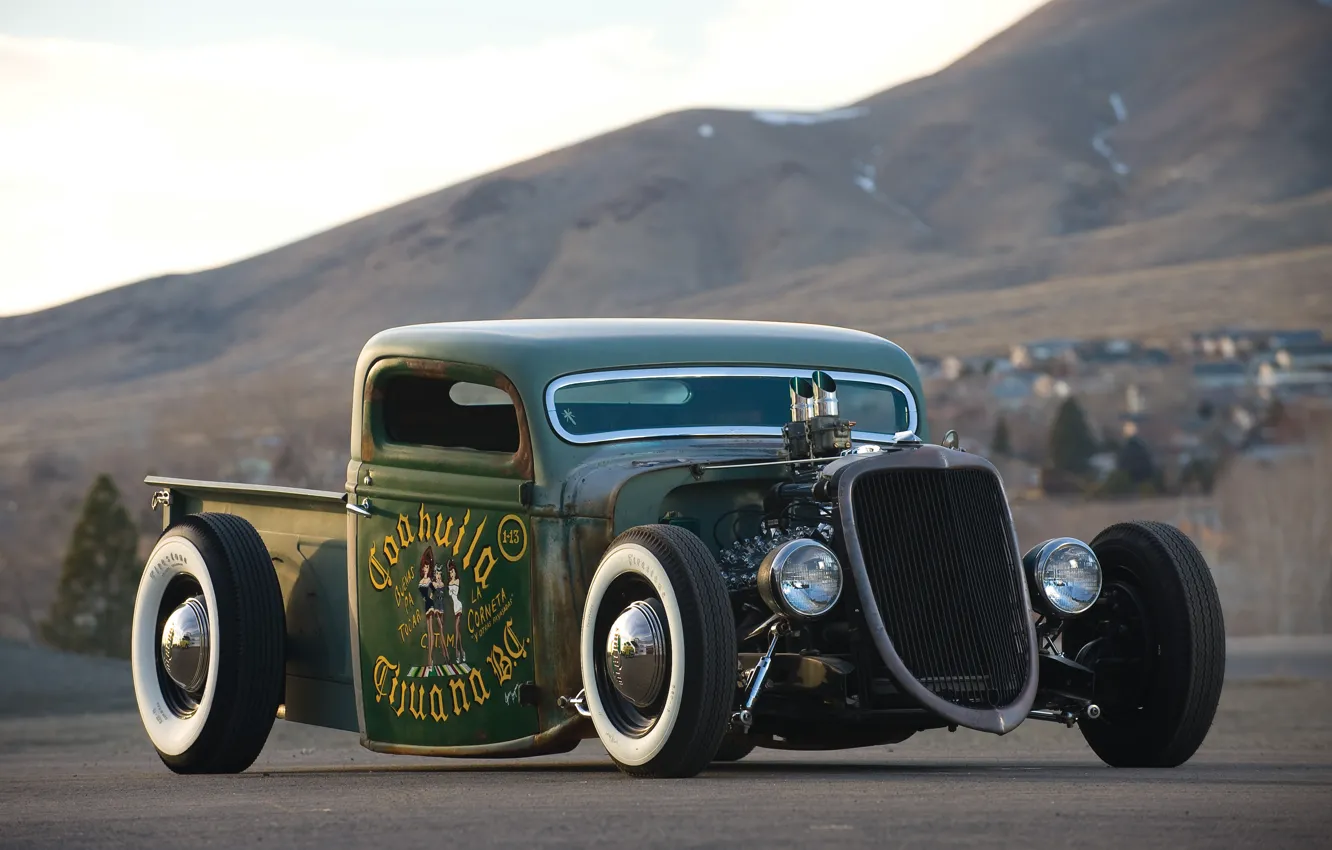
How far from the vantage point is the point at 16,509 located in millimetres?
100375

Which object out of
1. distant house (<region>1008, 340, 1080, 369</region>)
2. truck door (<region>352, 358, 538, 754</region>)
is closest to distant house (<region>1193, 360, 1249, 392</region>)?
distant house (<region>1008, 340, 1080, 369</region>)

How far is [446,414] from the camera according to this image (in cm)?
1008

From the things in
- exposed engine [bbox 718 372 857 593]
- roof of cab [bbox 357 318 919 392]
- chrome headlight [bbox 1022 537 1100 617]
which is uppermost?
roof of cab [bbox 357 318 919 392]

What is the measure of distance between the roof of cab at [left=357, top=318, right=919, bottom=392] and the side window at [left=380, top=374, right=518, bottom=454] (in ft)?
0.77

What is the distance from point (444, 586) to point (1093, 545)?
2.86 meters

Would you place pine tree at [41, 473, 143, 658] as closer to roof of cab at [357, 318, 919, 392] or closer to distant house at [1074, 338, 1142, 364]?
roof of cab at [357, 318, 919, 392]

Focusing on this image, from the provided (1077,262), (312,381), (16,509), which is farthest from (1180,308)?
(16,509)

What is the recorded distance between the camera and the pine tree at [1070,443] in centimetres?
9438

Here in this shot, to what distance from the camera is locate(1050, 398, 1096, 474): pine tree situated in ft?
310

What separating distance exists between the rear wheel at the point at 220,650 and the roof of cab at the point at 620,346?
1075 millimetres

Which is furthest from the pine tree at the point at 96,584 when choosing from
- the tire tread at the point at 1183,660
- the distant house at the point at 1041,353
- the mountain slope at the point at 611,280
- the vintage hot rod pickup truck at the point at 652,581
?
the distant house at the point at 1041,353

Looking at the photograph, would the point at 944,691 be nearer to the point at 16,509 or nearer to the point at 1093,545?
the point at 1093,545

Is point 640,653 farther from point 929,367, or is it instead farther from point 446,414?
point 929,367

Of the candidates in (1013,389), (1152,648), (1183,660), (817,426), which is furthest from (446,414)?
(1013,389)
